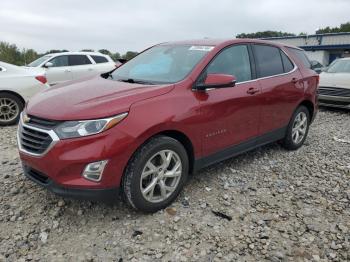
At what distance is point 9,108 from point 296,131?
17.9 ft

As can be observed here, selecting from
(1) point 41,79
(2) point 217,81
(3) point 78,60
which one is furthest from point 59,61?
(2) point 217,81

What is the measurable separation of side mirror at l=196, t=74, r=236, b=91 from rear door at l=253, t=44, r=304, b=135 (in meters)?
1.02

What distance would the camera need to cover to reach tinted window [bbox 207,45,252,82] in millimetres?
4121

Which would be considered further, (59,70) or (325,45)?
(325,45)

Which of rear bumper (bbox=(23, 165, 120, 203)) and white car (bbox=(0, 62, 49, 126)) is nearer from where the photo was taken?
rear bumper (bbox=(23, 165, 120, 203))

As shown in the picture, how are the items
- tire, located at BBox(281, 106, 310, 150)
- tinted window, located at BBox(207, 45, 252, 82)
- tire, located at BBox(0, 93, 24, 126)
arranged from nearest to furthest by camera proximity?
1. tinted window, located at BBox(207, 45, 252, 82)
2. tire, located at BBox(281, 106, 310, 150)
3. tire, located at BBox(0, 93, 24, 126)

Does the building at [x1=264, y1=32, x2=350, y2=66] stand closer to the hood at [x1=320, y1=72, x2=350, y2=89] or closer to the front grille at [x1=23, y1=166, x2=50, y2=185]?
the hood at [x1=320, y1=72, x2=350, y2=89]

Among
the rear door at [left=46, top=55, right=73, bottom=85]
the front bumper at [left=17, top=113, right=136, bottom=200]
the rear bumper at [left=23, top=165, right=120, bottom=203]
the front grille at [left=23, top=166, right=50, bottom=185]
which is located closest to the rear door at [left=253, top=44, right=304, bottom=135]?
the front bumper at [left=17, top=113, right=136, bottom=200]

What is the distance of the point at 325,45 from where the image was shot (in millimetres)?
33438

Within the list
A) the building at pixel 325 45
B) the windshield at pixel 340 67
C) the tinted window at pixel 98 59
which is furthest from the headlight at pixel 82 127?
the building at pixel 325 45

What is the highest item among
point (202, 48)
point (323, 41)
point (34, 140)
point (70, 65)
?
point (323, 41)

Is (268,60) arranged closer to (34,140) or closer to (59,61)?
(34,140)

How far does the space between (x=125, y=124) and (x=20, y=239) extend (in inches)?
54.4

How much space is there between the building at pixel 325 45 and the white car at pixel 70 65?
83.9 ft
